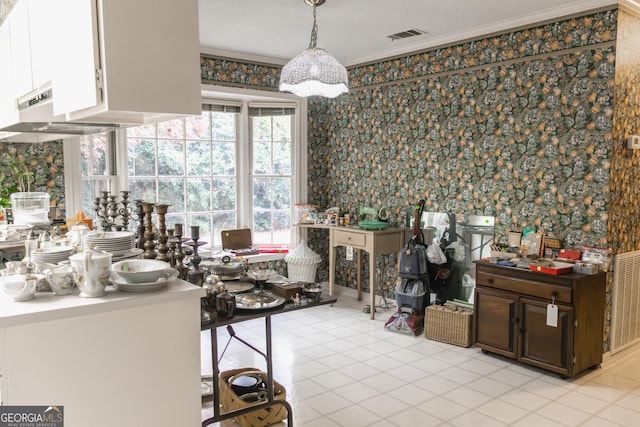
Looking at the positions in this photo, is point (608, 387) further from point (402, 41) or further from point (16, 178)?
point (16, 178)

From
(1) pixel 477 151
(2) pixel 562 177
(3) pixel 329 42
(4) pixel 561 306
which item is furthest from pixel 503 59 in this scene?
(4) pixel 561 306

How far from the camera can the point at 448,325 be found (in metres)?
4.57

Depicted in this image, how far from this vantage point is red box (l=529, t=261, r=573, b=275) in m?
3.79

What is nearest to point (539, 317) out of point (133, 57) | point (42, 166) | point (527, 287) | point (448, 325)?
point (527, 287)

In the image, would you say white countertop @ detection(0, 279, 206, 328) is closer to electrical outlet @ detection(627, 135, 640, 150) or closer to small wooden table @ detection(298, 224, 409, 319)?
small wooden table @ detection(298, 224, 409, 319)

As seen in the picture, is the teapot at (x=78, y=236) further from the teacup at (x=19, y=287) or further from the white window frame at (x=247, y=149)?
the white window frame at (x=247, y=149)

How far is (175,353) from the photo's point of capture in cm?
211

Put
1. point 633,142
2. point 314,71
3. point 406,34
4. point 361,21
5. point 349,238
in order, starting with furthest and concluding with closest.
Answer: point 349,238 → point 406,34 → point 361,21 → point 633,142 → point 314,71

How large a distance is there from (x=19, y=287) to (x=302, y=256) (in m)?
4.11

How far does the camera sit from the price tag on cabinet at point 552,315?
12.3 feet

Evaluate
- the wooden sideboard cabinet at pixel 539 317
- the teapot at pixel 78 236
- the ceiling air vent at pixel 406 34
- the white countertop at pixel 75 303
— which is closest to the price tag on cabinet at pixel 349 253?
the wooden sideboard cabinet at pixel 539 317

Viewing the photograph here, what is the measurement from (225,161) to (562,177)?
3597 mm

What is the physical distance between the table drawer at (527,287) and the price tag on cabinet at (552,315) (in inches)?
2.8

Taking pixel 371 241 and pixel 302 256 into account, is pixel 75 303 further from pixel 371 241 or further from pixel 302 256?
pixel 302 256
